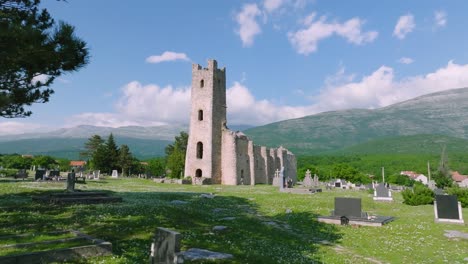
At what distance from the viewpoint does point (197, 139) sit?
4953 cm

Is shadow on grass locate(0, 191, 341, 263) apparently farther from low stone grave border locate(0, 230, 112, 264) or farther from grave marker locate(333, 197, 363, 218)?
grave marker locate(333, 197, 363, 218)

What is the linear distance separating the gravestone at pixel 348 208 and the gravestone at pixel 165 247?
38.9ft

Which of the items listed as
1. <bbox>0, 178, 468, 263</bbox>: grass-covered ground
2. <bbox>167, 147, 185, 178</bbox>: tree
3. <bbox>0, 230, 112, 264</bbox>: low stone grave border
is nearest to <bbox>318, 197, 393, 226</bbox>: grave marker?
<bbox>0, 178, 468, 263</bbox>: grass-covered ground

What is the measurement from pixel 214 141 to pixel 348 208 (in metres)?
33.7

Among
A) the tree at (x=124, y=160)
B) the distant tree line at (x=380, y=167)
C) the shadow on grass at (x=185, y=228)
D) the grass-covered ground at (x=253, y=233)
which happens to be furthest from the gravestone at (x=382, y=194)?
the tree at (x=124, y=160)

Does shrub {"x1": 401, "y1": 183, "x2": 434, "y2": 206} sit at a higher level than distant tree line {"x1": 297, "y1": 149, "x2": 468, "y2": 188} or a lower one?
lower

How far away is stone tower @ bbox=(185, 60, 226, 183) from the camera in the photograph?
48406 mm

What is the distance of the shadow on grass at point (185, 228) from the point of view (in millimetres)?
9703

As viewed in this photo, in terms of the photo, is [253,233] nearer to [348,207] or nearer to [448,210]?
[348,207]

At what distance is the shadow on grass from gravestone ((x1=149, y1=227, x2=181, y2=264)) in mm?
1568

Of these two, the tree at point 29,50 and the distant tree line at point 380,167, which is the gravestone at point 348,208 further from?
the distant tree line at point 380,167

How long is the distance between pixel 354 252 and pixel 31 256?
9.34 m

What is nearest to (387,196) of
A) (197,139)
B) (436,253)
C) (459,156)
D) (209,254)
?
(436,253)

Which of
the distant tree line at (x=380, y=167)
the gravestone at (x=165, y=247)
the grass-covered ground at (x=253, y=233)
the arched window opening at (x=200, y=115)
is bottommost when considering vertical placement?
the grass-covered ground at (x=253, y=233)
